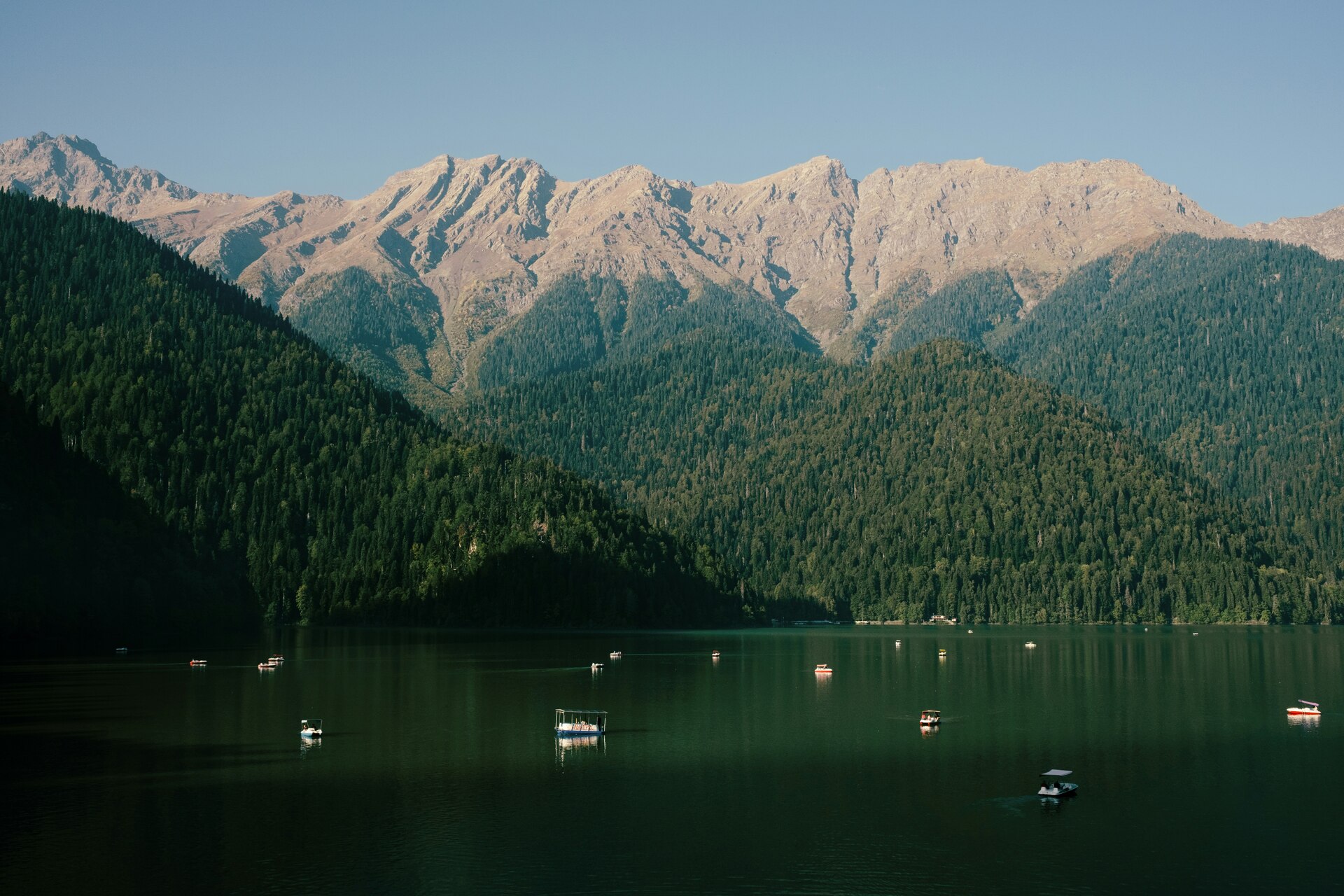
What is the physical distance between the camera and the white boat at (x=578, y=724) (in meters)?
121

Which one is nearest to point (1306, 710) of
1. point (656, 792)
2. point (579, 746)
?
point (579, 746)

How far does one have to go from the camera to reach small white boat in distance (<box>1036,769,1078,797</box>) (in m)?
91.8

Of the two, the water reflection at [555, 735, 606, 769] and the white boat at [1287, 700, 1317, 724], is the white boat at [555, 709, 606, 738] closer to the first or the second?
the water reflection at [555, 735, 606, 769]

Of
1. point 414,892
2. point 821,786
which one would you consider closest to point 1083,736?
point 821,786

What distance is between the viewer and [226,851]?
75.9 metres

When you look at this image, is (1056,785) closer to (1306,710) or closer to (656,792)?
(656,792)

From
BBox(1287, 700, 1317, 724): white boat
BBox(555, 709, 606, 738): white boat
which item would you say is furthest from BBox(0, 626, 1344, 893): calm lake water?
BBox(1287, 700, 1317, 724): white boat

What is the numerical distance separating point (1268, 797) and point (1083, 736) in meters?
30.3

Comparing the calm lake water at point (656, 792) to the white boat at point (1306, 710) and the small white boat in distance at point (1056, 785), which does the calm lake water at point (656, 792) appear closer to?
the small white boat in distance at point (1056, 785)

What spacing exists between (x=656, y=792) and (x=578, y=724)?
2739cm

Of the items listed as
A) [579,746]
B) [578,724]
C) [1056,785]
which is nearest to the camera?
[1056,785]

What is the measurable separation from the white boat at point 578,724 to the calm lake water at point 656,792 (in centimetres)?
179

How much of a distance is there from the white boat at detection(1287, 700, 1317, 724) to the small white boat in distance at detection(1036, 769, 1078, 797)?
56.3 m

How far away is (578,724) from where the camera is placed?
12150 cm
